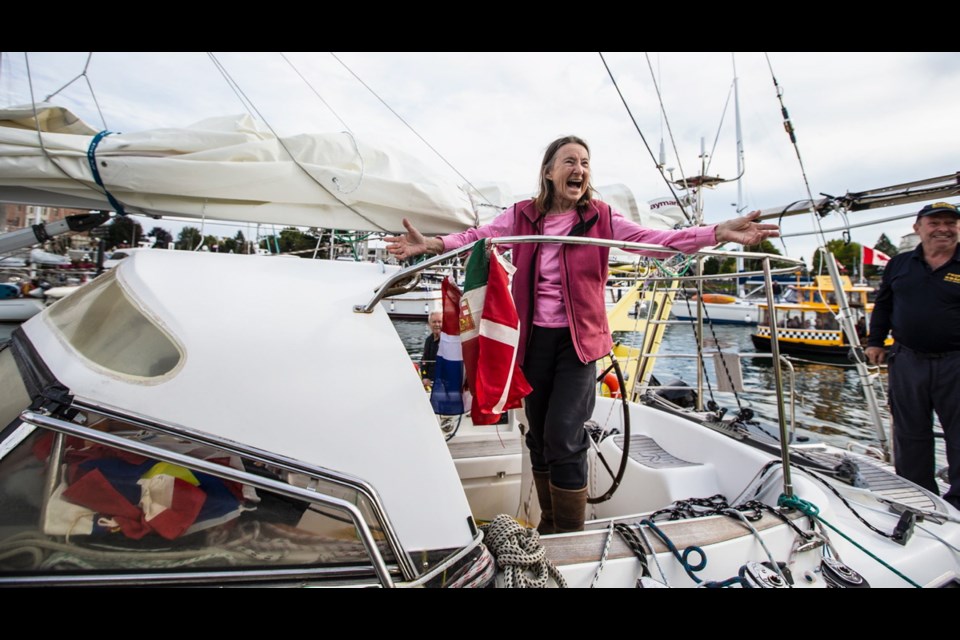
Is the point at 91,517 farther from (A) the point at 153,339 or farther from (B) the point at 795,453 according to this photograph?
(B) the point at 795,453

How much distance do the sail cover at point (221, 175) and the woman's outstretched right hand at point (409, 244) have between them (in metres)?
0.38

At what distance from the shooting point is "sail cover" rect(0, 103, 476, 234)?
1833 millimetres

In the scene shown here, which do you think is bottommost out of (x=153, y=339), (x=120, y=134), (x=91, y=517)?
(x=91, y=517)

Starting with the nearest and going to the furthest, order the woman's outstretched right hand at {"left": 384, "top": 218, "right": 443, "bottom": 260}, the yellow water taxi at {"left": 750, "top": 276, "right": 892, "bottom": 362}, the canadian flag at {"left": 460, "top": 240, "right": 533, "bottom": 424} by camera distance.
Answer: the canadian flag at {"left": 460, "top": 240, "right": 533, "bottom": 424}
the woman's outstretched right hand at {"left": 384, "top": 218, "right": 443, "bottom": 260}
the yellow water taxi at {"left": 750, "top": 276, "right": 892, "bottom": 362}

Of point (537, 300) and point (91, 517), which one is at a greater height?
point (537, 300)

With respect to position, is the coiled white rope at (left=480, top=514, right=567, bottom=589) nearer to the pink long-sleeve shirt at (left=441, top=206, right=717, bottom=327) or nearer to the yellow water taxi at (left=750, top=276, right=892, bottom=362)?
the pink long-sleeve shirt at (left=441, top=206, right=717, bottom=327)

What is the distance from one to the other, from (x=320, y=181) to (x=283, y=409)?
1.15 m

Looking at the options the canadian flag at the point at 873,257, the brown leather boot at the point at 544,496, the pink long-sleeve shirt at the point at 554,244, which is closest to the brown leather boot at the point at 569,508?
the brown leather boot at the point at 544,496

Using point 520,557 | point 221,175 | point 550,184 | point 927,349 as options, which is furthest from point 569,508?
point 927,349

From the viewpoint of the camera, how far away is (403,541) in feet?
4.15

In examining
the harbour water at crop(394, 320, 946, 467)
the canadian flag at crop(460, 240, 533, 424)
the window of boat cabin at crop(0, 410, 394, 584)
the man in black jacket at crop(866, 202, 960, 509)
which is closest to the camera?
the window of boat cabin at crop(0, 410, 394, 584)

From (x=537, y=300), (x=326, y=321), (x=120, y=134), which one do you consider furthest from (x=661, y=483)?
(x=120, y=134)

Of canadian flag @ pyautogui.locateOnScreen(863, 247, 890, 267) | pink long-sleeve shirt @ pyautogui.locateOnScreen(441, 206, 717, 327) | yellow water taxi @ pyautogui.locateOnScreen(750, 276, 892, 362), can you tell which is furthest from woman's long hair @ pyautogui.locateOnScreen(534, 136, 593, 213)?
yellow water taxi @ pyautogui.locateOnScreen(750, 276, 892, 362)

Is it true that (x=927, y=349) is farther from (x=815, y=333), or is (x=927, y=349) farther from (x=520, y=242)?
(x=815, y=333)
